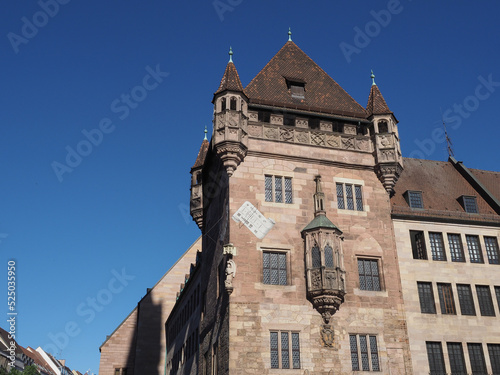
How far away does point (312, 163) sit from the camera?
26.5 m

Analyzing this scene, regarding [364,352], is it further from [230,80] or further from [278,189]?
[230,80]

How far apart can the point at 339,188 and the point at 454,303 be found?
7.83m

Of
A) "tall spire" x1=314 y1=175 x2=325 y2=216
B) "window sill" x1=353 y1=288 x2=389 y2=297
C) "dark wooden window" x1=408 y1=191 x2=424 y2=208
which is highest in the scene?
"dark wooden window" x1=408 y1=191 x2=424 y2=208

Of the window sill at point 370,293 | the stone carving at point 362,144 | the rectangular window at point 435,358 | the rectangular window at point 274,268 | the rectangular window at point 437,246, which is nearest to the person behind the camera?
the rectangular window at point 274,268

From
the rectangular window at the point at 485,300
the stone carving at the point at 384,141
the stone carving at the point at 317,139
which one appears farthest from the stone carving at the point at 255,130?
the rectangular window at the point at 485,300

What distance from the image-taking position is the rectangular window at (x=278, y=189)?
25.2 m

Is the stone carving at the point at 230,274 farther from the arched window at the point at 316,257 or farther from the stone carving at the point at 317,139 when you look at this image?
the stone carving at the point at 317,139

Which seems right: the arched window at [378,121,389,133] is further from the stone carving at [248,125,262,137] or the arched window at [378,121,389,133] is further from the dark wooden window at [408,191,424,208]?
the stone carving at [248,125,262,137]

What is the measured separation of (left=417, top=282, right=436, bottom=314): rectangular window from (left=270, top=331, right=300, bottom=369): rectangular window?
6.77m

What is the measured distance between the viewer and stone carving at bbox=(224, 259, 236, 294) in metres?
22.5

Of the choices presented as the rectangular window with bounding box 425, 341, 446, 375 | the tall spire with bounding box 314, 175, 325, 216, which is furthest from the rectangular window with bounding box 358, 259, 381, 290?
the rectangular window with bounding box 425, 341, 446, 375

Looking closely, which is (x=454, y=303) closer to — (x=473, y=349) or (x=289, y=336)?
(x=473, y=349)

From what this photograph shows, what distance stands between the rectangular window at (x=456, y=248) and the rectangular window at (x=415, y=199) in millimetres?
2199

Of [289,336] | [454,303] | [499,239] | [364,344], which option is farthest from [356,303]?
[499,239]
